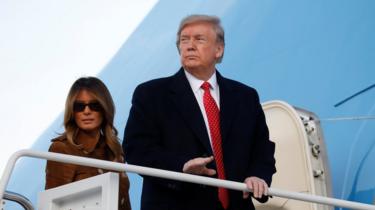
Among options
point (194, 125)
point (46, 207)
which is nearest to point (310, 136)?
point (194, 125)

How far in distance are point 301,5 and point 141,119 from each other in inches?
111

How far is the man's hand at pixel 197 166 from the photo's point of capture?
9.85ft

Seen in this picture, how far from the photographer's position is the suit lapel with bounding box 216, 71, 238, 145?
3447 millimetres

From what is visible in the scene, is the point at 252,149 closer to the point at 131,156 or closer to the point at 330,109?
the point at 131,156

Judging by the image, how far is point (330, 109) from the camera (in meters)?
4.76

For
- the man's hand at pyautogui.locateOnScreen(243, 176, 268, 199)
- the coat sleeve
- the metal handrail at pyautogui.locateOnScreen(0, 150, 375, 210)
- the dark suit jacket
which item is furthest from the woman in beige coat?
the metal handrail at pyautogui.locateOnScreen(0, 150, 375, 210)

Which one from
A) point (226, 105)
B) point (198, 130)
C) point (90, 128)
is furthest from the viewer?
point (90, 128)

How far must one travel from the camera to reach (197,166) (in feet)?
9.93

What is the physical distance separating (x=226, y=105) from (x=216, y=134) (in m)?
0.15

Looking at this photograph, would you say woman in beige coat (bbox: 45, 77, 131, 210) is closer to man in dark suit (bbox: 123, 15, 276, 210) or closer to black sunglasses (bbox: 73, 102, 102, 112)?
black sunglasses (bbox: 73, 102, 102, 112)

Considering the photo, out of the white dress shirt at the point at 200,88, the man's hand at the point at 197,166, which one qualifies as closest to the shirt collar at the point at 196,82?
the white dress shirt at the point at 200,88

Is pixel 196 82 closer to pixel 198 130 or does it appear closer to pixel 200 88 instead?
pixel 200 88

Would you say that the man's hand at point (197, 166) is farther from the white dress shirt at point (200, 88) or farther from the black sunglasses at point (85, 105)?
the black sunglasses at point (85, 105)

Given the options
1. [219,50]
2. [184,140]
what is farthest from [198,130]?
[219,50]
